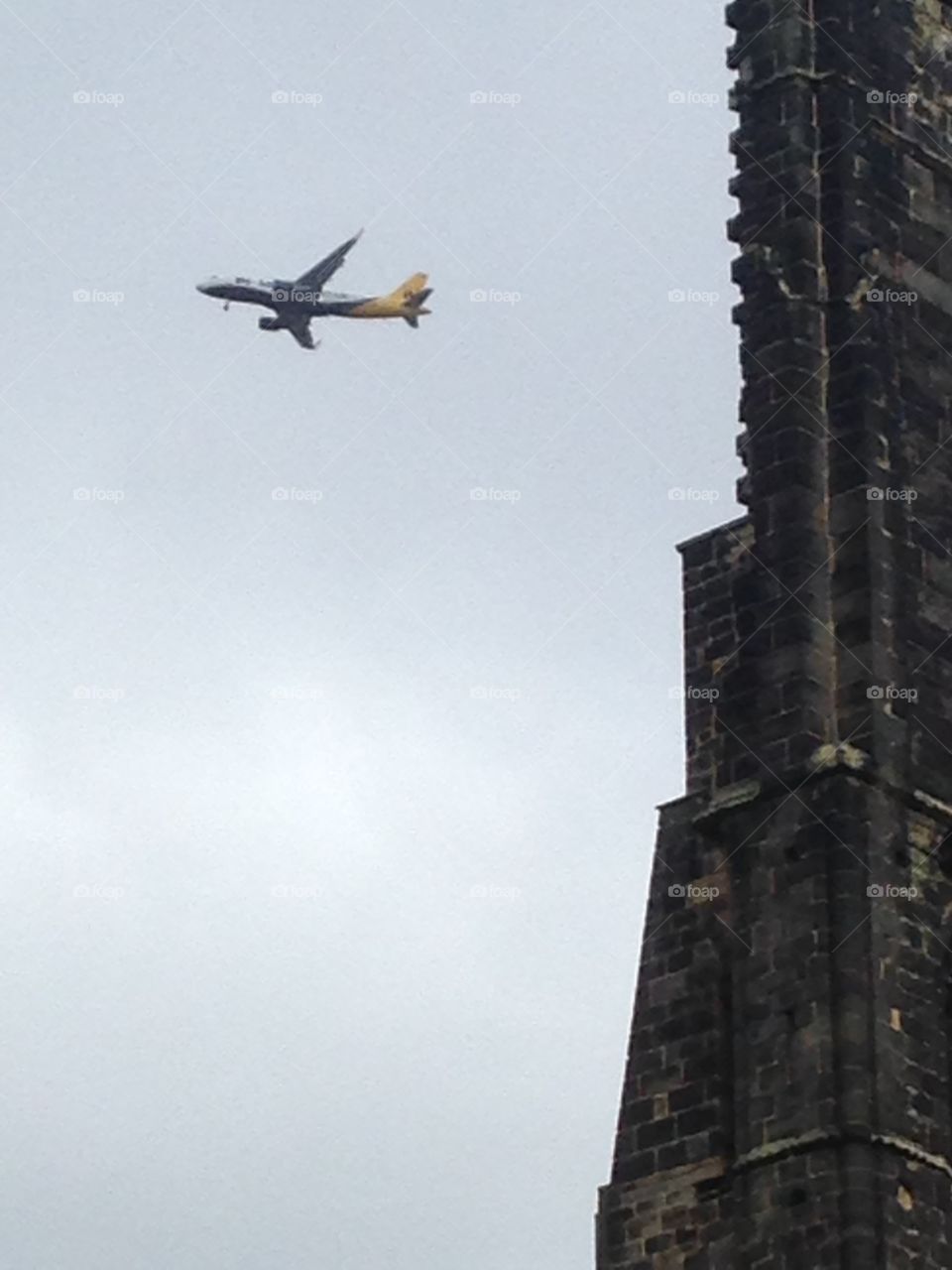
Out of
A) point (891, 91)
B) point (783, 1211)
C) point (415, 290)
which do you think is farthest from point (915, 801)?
point (415, 290)

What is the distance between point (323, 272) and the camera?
3292 inches

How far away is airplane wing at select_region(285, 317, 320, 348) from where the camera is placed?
82.2 meters

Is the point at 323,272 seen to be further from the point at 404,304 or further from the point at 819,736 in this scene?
the point at 819,736

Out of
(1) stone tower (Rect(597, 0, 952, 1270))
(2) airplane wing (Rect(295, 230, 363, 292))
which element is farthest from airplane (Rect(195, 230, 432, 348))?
(1) stone tower (Rect(597, 0, 952, 1270))

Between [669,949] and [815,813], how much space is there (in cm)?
250

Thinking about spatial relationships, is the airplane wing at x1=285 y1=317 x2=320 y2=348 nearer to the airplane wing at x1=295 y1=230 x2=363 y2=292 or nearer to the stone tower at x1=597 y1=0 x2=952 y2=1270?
the airplane wing at x1=295 y1=230 x2=363 y2=292

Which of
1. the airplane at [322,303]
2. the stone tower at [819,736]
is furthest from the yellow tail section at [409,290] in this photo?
the stone tower at [819,736]

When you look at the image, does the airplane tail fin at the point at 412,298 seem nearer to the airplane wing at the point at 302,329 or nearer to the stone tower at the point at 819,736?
the airplane wing at the point at 302,329

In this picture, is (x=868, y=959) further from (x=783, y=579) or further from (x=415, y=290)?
(x=415, y=290)

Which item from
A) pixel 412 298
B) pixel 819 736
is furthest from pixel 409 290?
pixel 819 736

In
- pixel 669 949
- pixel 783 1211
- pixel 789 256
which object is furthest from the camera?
pixel 789 256

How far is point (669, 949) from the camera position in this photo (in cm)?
4384

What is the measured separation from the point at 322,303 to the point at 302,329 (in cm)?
73

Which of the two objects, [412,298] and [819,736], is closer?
[819,736]
